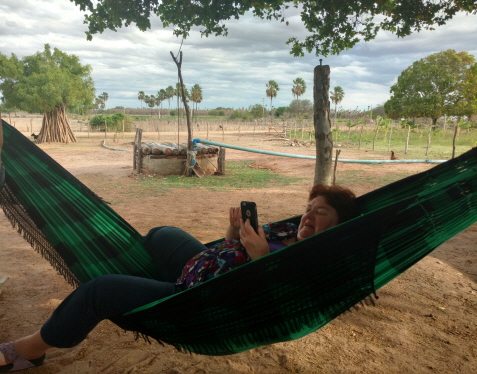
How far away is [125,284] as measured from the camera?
1.13 m

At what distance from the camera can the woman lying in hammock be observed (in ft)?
3.66

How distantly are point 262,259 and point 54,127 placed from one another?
661 inches

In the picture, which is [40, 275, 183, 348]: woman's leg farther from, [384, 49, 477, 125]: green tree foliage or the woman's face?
[384, 49, 477, 125]: green tree foliage

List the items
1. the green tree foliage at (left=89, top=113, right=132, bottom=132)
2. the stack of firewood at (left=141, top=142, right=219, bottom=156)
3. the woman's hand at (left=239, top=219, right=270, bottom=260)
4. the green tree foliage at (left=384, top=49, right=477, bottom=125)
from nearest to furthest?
the woman's hand at (left=239, top=219, right=270, bottom=260), the stack of firewood at (left=141, top=142, right=219, bottom=156), the green tree foliage at (left=384, top=49, right=477, bottom=125), the green tree foliage at (left=89, top=113, right=132, bottom=132)

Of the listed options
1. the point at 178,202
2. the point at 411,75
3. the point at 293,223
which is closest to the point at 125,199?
the point at 178,202

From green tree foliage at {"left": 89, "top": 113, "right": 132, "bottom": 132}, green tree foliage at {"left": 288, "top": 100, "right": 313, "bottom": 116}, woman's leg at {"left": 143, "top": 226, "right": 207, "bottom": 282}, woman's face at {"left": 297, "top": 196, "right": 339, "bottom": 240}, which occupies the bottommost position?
woman's leg at {"left": 143, "top": 226, "right": 207, "bottom": 282}

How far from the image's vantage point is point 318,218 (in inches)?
50.5

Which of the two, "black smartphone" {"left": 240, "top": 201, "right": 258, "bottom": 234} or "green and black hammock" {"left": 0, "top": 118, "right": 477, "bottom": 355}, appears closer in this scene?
"green and black hammock" {"left": 0, "top": 118, "right": 477, "bottom": 355}

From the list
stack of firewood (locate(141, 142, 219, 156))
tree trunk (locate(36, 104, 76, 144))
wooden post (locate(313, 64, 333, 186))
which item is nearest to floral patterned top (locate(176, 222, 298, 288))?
wooden post (locate(313, 64, 333, 186))

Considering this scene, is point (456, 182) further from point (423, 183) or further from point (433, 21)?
point (433, 21)

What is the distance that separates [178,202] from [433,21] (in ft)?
10.8

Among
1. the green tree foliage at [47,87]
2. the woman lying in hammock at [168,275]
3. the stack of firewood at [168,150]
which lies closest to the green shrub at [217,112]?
the green tree foliage at [47,87]

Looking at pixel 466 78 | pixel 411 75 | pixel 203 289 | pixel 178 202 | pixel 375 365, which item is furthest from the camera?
pixel 411 75

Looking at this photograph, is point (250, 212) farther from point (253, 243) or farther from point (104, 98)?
point (104, 98)
